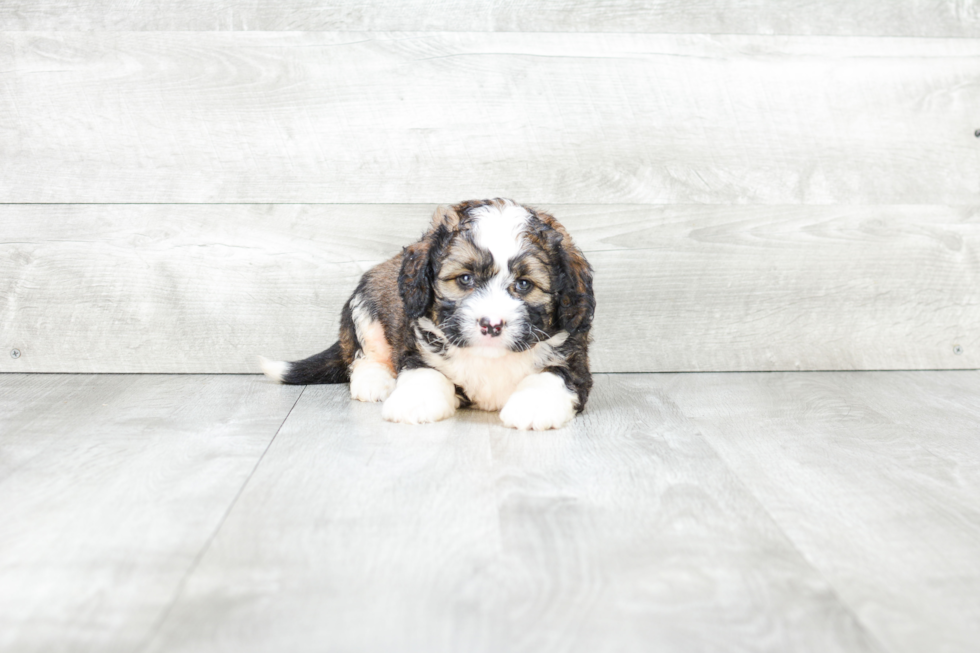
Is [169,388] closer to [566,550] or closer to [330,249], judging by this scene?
[330,249]

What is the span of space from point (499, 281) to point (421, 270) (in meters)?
0.24

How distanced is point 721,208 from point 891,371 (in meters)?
0.98

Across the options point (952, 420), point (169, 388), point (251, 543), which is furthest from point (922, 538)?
point (169, 388)

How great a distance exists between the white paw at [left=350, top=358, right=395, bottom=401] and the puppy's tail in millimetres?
184

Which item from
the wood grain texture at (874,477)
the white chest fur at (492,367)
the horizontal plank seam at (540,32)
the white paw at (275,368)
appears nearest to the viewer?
the wood grain texture at (874,477)

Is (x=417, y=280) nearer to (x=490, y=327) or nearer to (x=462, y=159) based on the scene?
(x=490, y=327)

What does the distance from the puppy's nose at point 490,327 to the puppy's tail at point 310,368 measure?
912mm

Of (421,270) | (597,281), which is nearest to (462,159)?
(597,281)

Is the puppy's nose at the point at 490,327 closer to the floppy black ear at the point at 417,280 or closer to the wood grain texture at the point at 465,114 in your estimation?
the floppy black ear at the point at 417,280

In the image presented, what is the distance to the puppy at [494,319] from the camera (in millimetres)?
2434

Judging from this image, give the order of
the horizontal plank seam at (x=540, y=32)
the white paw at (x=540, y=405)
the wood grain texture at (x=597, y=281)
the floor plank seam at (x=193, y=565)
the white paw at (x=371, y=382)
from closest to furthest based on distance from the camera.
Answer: the floor plank seam at (x=193, y=565), the white paw at (x=540, y=405), the white paw at (x=371, y=382), the horizontal plank seam at (x=540, y=32), the wood grain texture at (x=597, y=281)

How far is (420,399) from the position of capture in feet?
8.32

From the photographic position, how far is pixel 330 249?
131 inches

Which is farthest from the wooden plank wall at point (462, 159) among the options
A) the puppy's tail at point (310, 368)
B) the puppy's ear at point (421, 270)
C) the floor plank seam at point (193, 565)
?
the floor plank seam at point (193, 565)
